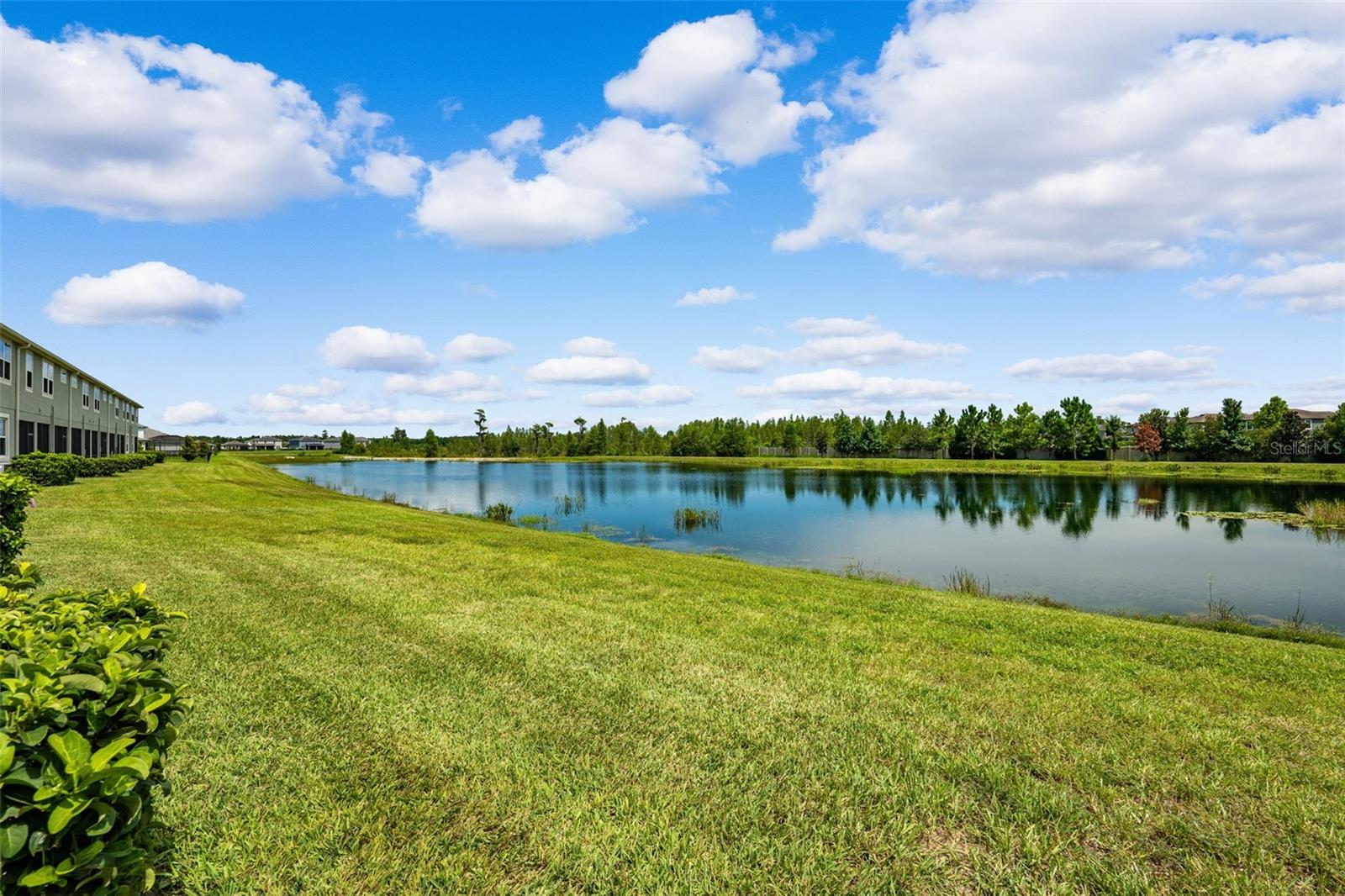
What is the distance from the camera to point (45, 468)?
23.6 m

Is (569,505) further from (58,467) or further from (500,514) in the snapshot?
(58,467)

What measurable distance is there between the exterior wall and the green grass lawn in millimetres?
32389

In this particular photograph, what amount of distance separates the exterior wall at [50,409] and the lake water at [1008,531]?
14411mm

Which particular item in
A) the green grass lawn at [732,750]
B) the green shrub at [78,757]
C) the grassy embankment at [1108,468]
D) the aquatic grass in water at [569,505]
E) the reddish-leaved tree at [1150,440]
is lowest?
the aquatic grass in water at [569,505]

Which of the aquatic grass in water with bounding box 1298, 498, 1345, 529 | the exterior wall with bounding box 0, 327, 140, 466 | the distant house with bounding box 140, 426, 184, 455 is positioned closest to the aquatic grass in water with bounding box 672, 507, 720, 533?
the aquatic grass in water with bounding box 1298, 498, 1345, 529

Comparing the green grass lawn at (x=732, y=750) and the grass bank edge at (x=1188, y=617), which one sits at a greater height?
the green grass lawn at (x=732, y=750)

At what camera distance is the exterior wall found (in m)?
29.4

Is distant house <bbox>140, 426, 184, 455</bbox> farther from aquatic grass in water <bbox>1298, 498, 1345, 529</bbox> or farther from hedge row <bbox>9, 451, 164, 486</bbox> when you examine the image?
aquatic grass in water <bbox>1298, 498, 1345, 529</bbox>

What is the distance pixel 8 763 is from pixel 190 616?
271 inches

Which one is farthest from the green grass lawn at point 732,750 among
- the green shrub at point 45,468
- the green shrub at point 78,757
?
the green shrub at point 45,468

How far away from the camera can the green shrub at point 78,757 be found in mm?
1792

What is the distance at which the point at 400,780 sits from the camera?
400 centimetres

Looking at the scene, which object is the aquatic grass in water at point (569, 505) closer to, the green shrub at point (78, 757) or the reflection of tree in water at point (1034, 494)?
the reflection of tree in water at point (1034, 494)

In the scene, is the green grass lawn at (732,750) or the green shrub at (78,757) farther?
the green grass lawn at (732,750)
